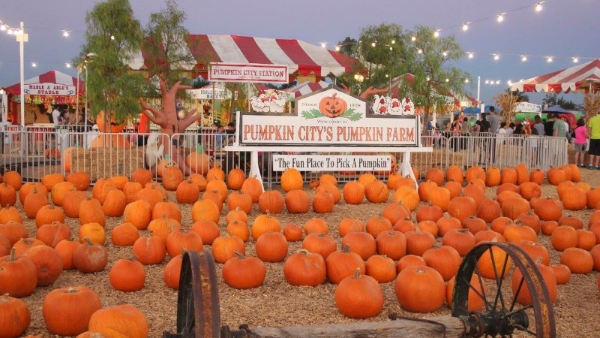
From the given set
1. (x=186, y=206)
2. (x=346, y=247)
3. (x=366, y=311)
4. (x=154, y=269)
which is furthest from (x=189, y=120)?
(x=366, y=311)

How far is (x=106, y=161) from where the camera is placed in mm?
12055

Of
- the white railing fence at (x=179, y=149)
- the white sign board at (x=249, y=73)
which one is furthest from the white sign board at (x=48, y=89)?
the white sign board at (x=249, y=73)

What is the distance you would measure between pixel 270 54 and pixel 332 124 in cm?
692

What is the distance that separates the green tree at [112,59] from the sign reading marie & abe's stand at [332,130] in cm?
365

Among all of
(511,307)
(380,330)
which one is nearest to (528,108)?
(511,307)

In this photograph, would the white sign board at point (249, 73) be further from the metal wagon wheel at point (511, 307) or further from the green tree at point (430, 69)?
the metal wagon wheel at point (511, 307)

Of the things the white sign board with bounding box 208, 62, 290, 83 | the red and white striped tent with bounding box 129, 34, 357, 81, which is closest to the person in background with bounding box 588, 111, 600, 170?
the red and white striped tent with bounding box 129, 34, 357, 81

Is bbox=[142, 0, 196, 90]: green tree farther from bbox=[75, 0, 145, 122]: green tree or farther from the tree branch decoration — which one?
the tree branch decoration

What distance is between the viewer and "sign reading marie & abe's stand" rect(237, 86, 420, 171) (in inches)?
427

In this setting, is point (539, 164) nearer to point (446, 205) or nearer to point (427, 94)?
point (427, 94)

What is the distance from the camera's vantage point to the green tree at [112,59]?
1301cm

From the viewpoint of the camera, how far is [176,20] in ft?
47.7

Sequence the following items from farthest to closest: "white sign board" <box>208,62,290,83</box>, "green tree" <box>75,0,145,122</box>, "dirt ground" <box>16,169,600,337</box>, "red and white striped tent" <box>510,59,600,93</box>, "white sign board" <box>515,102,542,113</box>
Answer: "white sign board" <box>515,102,542,113</box>, "red and white striped tent" <box>510,59,600,93</box>, "white sign board" <box>208,62,290,83</box>, "green tree" <box>75,0,145,122</box>, "dirt ground" <box>16,169,600,337</box>

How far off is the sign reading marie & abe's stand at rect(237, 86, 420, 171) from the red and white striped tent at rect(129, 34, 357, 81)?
16.3 feet
